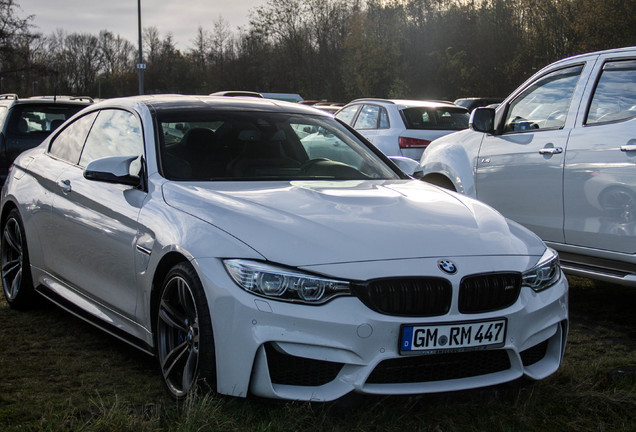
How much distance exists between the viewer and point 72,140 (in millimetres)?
5559

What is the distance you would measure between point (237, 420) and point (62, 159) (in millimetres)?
2881

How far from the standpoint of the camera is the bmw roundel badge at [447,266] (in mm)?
3322

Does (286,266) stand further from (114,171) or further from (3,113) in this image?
(3,113)

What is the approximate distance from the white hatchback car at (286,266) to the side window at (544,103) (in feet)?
5.72

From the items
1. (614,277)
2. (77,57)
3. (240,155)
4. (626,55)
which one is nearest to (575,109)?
(626,55)

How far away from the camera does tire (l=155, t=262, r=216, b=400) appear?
333 centimetres

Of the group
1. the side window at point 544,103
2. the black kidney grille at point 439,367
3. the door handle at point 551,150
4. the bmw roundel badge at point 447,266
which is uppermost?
the side window at point 544,103

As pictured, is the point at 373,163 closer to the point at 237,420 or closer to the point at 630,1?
the point at 237,420

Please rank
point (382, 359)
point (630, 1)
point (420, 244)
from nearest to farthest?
point (382, 359), point (420, 244), point (630, 1)

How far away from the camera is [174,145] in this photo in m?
4.55

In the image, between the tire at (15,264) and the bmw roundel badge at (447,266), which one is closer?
the bmw roundel badge at (447,266)

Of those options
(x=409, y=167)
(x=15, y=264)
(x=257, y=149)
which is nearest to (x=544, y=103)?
(x=409, y=167)

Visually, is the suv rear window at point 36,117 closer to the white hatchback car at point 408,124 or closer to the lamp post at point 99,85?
the white hatchback car at point 408,124

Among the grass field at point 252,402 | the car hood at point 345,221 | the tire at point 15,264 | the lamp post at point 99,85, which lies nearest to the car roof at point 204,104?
the car hood at point 345,221
